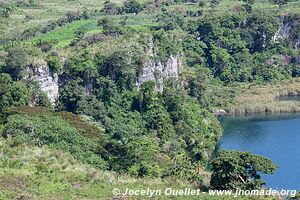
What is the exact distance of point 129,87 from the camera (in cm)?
5031

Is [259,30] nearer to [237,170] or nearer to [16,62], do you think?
[16,62]

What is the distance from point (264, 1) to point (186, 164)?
6026 centimetres

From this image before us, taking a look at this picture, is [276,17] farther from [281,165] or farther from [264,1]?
[281,165]

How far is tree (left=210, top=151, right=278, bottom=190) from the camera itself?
1104 inches

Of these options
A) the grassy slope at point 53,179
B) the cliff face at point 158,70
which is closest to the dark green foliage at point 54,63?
the cliff face at point 158,70

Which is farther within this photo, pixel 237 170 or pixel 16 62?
pixel 16 62

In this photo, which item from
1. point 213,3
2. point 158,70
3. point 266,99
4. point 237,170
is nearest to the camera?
point 237,170

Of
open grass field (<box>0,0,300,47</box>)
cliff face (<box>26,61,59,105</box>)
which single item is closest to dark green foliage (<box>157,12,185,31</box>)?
open grass field (<box>0,0,300,47</box>)

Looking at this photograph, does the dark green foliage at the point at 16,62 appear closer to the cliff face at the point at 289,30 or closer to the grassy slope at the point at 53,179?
the grassy slope at the point at 53,179

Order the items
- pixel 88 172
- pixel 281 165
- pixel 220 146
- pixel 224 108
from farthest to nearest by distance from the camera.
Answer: pixel 224 108
pixel 220 146
pixel 281 165
pixel 88 172

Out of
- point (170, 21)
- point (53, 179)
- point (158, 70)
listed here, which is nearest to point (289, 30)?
point (170, 21)

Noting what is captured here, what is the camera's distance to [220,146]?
5028 centimetres

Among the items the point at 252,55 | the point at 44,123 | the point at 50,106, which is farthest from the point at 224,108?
the point at 44,123

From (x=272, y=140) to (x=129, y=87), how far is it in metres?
12.9
